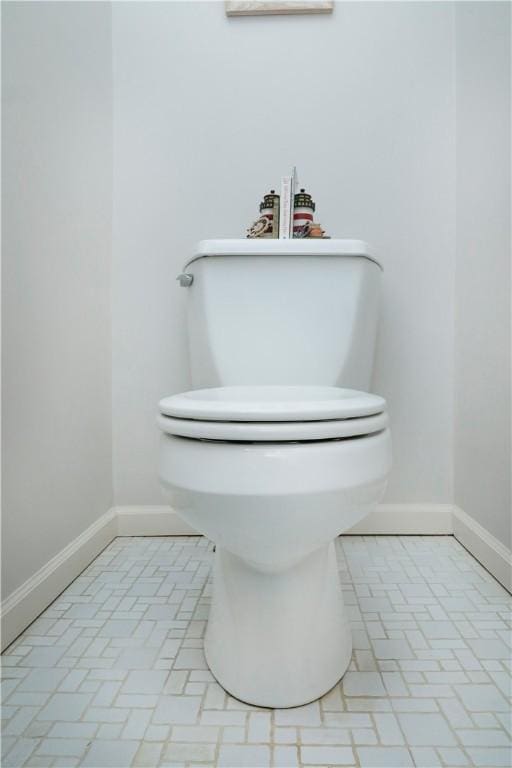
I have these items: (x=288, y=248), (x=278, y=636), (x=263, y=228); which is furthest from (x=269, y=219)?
(x=278, y=636)

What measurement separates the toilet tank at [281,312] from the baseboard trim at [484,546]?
1.71 feet

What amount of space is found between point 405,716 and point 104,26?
1.70 metres

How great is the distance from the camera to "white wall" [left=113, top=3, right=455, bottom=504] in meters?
1.28


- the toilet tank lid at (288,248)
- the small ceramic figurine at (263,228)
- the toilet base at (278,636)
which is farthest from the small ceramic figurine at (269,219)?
the toilet base at (278,636)

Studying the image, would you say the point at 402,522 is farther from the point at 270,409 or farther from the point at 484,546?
the point at 270,409

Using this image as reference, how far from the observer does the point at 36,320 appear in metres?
0.93

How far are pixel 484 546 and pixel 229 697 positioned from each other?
2.38ft

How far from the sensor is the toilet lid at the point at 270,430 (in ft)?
1.66

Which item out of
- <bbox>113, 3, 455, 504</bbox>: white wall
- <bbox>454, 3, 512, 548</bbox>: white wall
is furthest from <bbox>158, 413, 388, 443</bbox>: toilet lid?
<bbox>113, 3, 455, 504</bbox>: white wall

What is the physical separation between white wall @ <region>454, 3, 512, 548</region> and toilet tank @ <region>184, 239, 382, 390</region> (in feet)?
1.19

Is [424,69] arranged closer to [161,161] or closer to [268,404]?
[161,161]

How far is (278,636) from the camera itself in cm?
67

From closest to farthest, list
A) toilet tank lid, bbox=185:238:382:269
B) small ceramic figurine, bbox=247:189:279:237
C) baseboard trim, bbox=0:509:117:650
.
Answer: baseboard trim, bbox=0:509:117:650 → toilet tank lid, bbox=185:238:382:269 → small ceramic figurine, bbox=247:189:279:237

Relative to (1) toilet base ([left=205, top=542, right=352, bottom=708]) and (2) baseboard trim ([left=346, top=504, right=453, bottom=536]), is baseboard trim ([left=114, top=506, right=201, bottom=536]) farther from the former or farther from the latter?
(1) toilet base ([left=205, top=542, right=352, bottom=708])
